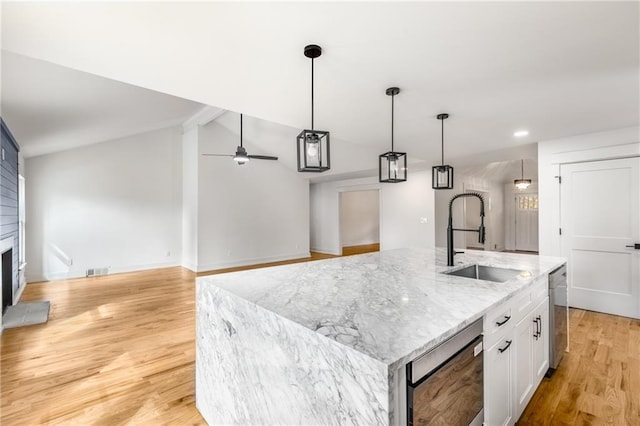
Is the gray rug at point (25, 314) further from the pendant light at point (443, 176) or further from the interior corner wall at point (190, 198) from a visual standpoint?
the pendant light at point (443, 176)

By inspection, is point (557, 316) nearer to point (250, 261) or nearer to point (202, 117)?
point (250, 261)

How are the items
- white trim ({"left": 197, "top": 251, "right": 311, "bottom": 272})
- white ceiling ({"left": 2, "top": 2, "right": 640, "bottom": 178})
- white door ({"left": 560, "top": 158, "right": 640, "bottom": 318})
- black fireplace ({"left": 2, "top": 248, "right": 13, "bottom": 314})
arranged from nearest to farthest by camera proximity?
white ceiling ({"left": 2, "top": 2, "right": 640, "bottom": 178}), white door ({"left": 560, "top": 158, "right": 640, "bottom": 318}), black fireplace ({"left": 2, "top": 248, "right": 13, "bottom": 314}), white trim ({"left": 197, "top": 251, "right": 311, "bottom": 272})

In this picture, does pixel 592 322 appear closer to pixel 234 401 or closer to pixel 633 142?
pixel 633 142

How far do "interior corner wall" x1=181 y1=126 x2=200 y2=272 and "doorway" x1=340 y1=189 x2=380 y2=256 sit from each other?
4.97 m

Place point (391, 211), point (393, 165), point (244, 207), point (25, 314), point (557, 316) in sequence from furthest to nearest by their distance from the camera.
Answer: point (391, 211), point (244, 207), point (25, 314), point (393, 165), point (557, 316)

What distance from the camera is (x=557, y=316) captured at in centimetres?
243

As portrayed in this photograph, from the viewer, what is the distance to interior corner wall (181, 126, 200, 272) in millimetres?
6902

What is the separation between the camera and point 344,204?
417 inches

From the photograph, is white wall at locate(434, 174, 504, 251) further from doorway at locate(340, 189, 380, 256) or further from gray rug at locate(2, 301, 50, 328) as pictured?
gray rug at locate(2, 301, 50, 328)

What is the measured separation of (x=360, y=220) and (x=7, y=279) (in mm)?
9081

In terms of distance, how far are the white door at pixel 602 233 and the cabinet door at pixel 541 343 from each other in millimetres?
2487

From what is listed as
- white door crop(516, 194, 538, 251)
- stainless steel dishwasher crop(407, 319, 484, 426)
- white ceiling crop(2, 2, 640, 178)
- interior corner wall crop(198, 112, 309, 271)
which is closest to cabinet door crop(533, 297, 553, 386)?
stainless steel dishwasher crop(407, 319, 484, 426)

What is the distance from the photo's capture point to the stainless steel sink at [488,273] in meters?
2.32

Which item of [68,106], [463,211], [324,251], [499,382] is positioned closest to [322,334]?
[499,382]
